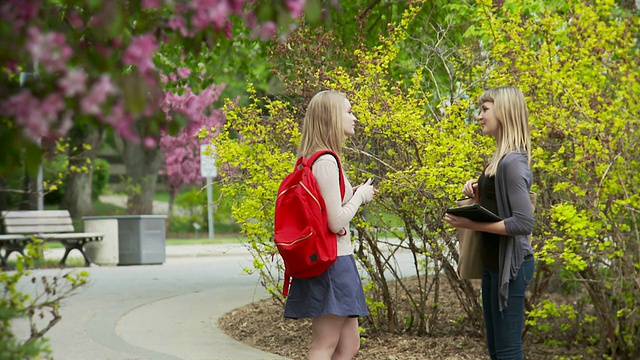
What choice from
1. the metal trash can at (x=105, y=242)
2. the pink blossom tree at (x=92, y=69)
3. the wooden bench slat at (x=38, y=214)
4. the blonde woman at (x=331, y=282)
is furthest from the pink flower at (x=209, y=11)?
the wooden bench slat at (x=38, y=214)

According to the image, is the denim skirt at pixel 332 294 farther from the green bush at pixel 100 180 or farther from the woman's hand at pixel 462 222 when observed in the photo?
the green bush at pixel 100 180

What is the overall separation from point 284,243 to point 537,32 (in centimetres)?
304

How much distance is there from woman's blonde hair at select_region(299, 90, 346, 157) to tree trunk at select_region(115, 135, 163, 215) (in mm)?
28096

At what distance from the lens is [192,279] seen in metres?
13.7

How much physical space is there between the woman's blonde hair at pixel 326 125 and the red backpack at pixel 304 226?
118mm

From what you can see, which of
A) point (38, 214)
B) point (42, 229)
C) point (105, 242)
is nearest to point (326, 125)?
point (105, 242)

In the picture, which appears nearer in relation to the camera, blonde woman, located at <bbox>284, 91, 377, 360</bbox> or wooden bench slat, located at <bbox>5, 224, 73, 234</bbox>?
blonde woman, located at <bbox>284, 91, 377, 360</bbox>

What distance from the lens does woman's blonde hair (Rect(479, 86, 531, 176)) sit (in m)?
4.18

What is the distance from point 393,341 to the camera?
22.3 feet

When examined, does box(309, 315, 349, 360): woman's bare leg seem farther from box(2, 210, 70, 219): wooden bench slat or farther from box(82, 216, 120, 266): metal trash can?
box(2, 210, 70, 219): wooden bench slat

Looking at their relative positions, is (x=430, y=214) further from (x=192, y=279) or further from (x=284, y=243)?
(x=192, y=279)

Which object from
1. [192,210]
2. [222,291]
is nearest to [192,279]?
[222,291]

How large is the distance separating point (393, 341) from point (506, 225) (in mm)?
2948

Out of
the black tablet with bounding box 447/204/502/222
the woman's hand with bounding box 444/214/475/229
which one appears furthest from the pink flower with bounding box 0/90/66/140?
the woman's hand with bounding box 444/214/475/229
